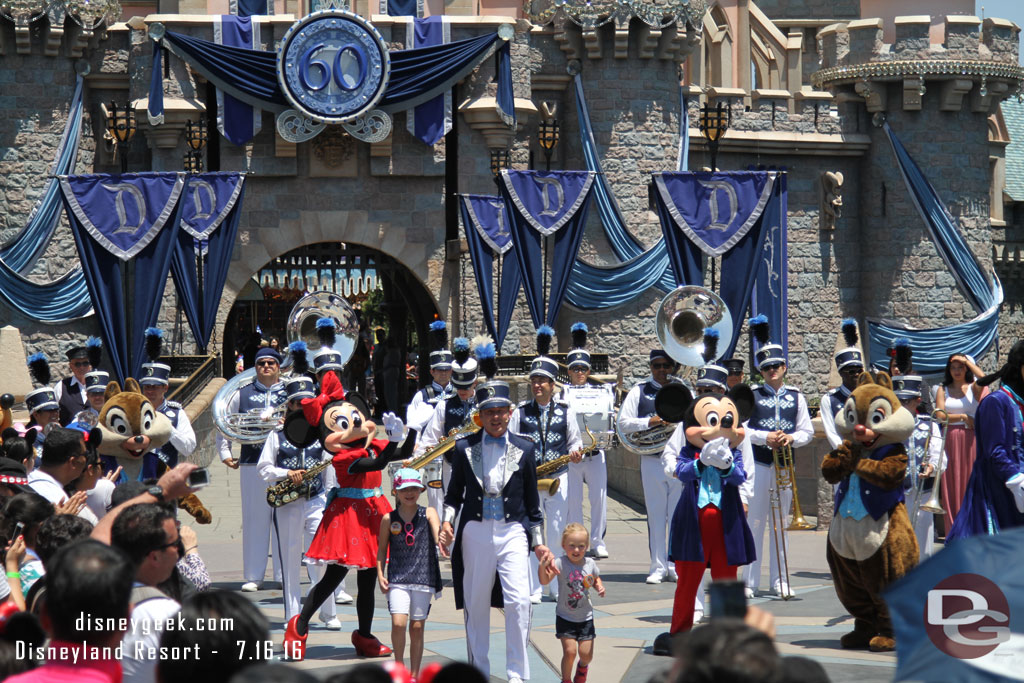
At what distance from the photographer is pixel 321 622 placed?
8438mm

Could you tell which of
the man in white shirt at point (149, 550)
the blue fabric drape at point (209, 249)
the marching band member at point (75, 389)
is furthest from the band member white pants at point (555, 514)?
the blue fabric drape at point (209, 249)

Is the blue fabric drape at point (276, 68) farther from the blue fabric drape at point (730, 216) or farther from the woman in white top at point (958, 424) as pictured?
the woman in white top at point (958, 424)

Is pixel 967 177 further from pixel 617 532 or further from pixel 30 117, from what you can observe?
pixel 30 117

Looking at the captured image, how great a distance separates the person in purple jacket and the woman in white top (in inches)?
127

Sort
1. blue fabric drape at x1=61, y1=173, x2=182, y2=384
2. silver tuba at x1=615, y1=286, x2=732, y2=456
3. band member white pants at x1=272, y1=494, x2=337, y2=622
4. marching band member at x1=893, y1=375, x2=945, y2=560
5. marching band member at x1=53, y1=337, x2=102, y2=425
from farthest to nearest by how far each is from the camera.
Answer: blue fabric drape at x1=61, y1=173, x2=182, y2=384 < marching band member at x1=53, y1=337, x2=102, y2=425 < silver tuba at x1=615, y1=286, x2=732, y2=456 < marching band member at x1=893, y1=375, x2=945, y2=560 < band member white pants at x1=272, y1=494, x2=337, y2=622

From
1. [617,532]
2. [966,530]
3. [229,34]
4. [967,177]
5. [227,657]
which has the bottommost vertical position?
[617,532]

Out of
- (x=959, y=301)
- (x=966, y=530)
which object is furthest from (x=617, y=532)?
(x=959, y=301)

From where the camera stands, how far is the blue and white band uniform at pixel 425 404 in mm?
10344

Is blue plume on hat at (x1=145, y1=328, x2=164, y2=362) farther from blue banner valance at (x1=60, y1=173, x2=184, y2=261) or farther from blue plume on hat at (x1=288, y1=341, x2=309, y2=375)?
blue plume on hat at (x1=288, y1=341, x2=309, y2=375)

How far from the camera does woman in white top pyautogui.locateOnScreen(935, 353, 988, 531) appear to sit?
407 inches

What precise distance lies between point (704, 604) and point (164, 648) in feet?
17.6

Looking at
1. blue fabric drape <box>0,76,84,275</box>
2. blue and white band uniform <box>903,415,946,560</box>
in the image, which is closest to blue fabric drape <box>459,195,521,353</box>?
blue fabric drape <box>0,76,84,275</box>

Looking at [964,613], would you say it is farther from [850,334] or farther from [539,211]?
[539,211]

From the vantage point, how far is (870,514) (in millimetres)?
7281
